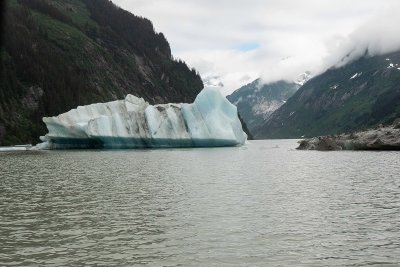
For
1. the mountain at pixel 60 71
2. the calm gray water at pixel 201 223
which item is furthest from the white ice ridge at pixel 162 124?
the calm gray water at pixel 201 223

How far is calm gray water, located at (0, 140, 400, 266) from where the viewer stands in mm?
11766

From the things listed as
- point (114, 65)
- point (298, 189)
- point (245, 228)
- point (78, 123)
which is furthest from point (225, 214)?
point (114, 65)

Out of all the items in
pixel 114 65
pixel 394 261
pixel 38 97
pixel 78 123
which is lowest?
pixel 394 261

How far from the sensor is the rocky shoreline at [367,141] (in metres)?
64.6

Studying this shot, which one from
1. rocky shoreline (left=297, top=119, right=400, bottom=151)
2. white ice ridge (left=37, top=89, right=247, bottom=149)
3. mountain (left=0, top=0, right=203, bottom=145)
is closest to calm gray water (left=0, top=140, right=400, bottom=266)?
rocky shoreline (left=297, top=119, right=400, bottom=151)

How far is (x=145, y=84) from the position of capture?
177000 millimetres

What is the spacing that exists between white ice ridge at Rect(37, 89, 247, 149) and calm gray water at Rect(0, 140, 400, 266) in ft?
149

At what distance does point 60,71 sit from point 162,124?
8118cm

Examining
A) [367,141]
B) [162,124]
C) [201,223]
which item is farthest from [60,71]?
[201,223]

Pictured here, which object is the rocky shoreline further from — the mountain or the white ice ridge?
the mountain

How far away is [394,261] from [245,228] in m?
5.05

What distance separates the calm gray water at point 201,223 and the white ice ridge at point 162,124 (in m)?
45.4

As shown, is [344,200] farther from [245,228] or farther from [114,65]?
[114,65]

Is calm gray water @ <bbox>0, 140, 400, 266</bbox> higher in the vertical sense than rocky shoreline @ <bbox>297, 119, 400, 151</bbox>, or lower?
lower
